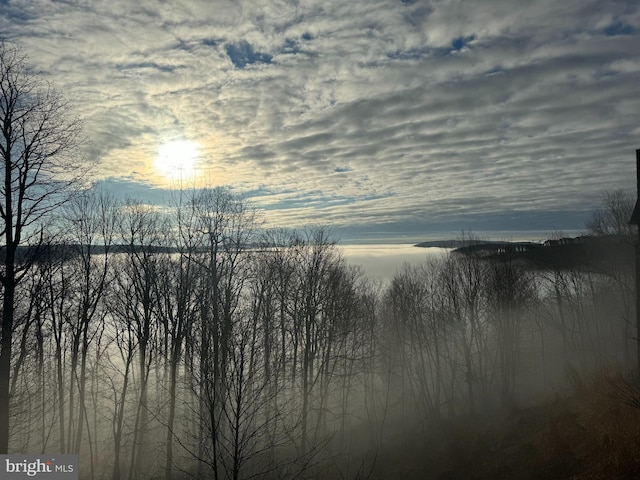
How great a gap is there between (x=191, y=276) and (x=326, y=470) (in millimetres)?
14812

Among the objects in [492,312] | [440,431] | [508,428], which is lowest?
[440,431]

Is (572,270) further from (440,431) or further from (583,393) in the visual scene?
(440,431)

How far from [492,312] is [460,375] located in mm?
8383

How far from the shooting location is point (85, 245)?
73.0 ft

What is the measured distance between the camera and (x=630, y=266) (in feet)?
120

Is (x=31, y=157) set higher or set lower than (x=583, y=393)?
higher

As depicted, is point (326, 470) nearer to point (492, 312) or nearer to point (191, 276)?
point (191, 276)

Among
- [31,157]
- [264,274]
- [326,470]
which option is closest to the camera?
[31,157]

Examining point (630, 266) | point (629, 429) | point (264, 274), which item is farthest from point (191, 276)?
point (630, 266)

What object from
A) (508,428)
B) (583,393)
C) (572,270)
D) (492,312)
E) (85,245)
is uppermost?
(85,245)

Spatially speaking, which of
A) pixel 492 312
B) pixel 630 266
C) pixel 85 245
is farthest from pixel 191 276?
pixel 630 266

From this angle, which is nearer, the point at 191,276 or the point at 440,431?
the point at 191,276

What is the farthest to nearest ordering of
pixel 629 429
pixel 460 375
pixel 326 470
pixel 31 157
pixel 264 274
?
pixel 460 375
pixel 264 274
pixel 326 470
pixel 629 429
pixel 31 157

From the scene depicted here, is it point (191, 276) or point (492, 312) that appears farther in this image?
point (492, 312)
